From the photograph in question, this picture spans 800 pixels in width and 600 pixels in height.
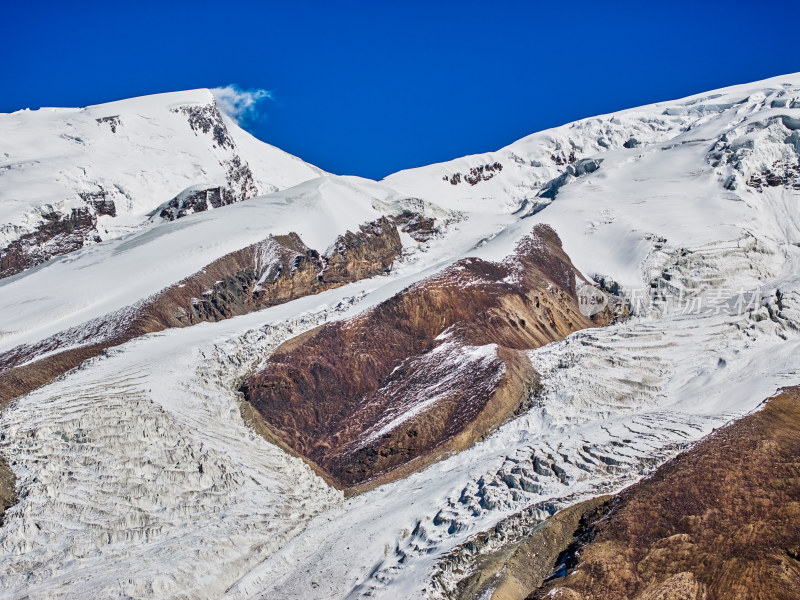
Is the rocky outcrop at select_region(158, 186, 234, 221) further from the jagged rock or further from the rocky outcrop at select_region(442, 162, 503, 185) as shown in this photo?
the rocky outcrop at select_region(442, 162, 503, 185)

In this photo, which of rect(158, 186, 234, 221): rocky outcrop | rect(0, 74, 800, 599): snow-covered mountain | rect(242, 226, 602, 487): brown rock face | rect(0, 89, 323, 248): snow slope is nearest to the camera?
rect(0, 74, 800, 599): snow-covered mountain

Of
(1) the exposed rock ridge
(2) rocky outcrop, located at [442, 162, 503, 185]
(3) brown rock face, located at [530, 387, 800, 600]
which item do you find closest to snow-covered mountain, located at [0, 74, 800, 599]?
(1) the exposed rock ridge

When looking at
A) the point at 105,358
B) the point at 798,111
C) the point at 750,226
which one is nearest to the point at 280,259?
the point at 105,358

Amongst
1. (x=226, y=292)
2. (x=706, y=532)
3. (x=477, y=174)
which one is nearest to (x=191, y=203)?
(x=226, y=292)

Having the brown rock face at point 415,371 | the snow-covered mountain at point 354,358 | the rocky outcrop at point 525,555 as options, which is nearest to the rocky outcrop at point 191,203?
the snow-covered mountain at point 354,358

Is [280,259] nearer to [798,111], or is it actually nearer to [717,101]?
[798,111]

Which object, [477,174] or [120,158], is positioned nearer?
[120,158]

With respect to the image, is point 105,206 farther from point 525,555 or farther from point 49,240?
point 525,555
